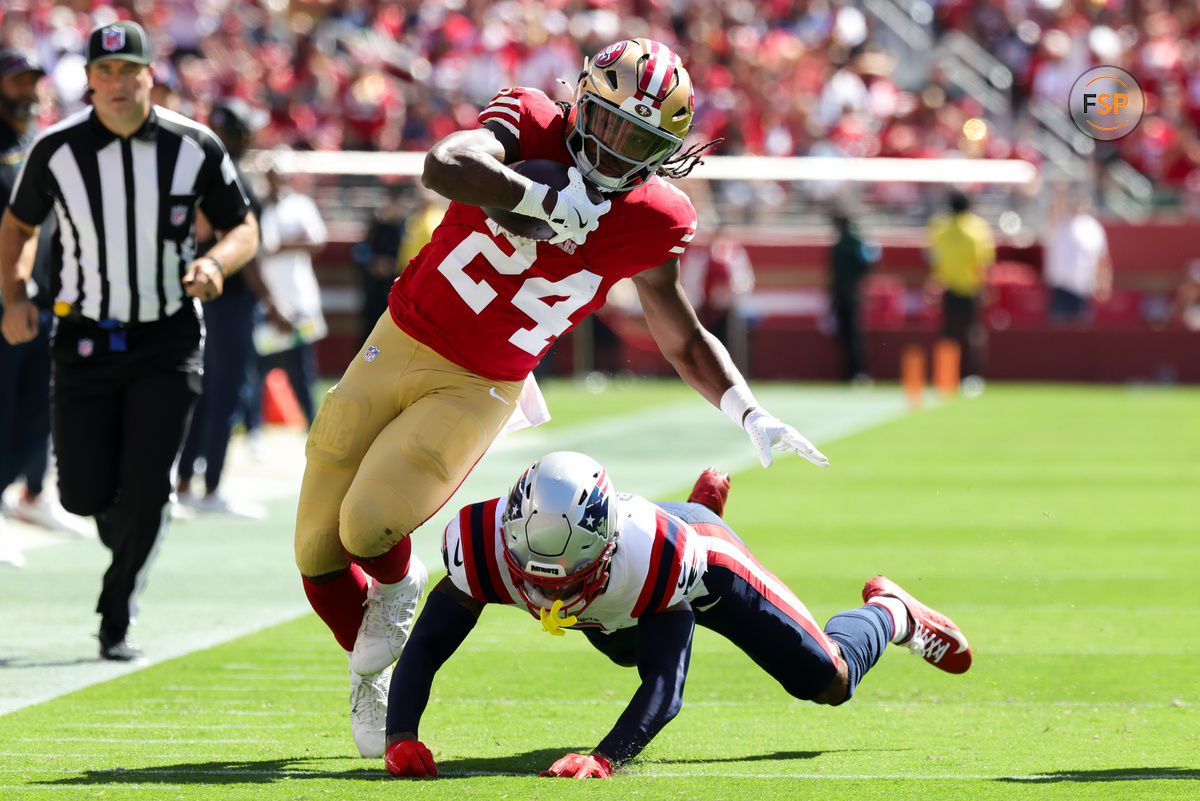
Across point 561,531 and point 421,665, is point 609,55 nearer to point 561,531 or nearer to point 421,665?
point 561,531

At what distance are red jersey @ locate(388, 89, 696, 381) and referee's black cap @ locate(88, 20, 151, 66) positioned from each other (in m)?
1.58

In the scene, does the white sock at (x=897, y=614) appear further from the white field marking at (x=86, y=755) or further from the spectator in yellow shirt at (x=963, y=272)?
the spectator in yellow shirt at (x=963, y=272)

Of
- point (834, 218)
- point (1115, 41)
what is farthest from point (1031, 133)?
point (834, 218)

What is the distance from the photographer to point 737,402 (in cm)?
512

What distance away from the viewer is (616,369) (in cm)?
2109

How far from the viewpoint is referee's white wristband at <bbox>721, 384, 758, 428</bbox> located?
16.8 ft

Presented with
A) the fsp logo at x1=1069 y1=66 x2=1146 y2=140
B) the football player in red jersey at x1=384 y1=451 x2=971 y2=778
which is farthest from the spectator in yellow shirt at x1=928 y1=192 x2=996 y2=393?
the football player in red jersey at x1=384 y1=451 x2=971 y2=778

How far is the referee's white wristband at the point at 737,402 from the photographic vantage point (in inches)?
201

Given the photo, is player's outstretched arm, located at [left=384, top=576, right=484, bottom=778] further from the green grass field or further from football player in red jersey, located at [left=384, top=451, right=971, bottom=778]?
the green grass field

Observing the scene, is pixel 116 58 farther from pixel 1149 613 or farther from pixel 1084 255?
pixel 1084 255

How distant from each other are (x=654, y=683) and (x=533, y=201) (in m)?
1.20

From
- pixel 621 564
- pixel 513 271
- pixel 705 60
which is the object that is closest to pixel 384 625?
pixel 621 564

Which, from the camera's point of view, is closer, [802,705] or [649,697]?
[649,697]

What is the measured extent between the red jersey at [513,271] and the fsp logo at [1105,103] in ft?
4.98
